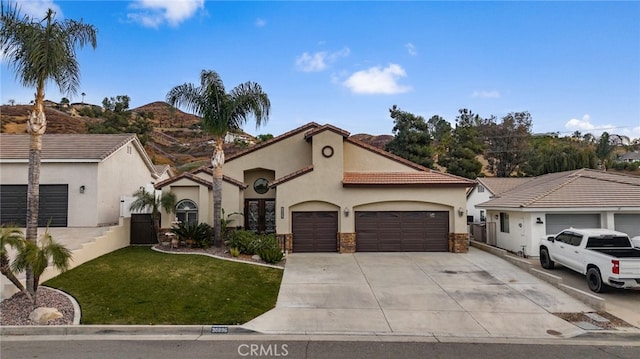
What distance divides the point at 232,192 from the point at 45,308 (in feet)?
34.8

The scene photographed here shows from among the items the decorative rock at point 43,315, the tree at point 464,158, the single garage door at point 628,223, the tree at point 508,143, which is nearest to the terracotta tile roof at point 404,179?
the single garage door at point 628,223

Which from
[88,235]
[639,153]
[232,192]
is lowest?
[88,235]

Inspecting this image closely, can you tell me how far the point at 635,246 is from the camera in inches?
521

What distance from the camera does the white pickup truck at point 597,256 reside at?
10.3 metres

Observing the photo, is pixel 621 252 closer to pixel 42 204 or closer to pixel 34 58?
pixel 34 58

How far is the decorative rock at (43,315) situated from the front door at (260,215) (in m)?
12.3

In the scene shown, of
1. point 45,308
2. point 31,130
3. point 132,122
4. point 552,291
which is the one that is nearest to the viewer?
point 45,308

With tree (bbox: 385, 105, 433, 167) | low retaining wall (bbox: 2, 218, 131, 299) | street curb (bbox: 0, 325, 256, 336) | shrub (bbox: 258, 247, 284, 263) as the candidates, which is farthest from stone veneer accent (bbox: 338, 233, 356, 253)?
tree (bbox: 385, 105, 433, 167)

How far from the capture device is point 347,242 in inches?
687

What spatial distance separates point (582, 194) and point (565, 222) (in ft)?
5.31

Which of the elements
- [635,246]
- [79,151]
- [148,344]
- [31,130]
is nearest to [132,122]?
[79,151]

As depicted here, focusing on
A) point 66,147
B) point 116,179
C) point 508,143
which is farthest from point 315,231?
point 508,143

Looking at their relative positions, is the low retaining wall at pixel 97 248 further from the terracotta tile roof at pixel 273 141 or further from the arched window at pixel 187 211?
the terracotta tile roof at pixel 273 141

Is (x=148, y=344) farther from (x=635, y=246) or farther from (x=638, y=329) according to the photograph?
(x=635, y=246)
